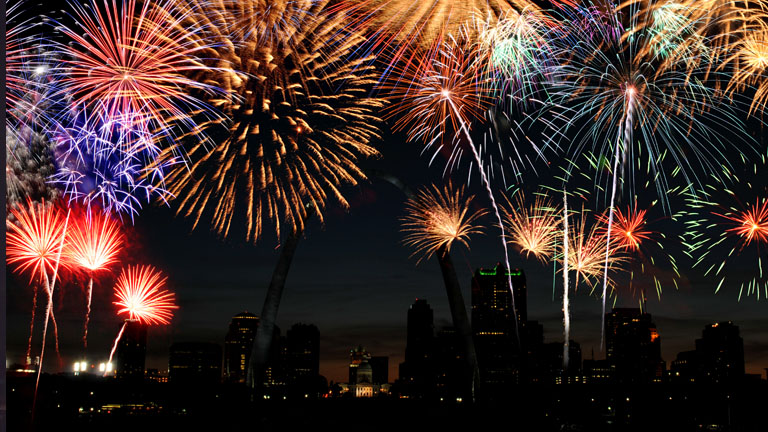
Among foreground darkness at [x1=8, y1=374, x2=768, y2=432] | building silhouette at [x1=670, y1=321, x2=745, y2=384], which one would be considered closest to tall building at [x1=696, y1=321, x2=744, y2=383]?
building silhouette at [x1=670, y1=321, x2=745, y2=384]

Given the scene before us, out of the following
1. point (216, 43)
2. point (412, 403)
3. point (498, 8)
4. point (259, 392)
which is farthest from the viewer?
point (259, 392)

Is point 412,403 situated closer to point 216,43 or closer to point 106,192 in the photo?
point 106,192

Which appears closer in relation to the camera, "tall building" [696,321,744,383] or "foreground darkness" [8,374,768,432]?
"foreground darkness" [8,374,768,432]

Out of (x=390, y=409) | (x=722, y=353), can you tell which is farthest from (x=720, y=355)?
(x=390, y=409)

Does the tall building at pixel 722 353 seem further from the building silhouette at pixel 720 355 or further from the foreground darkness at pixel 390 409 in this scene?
the foreground darkness at pixel 390 409

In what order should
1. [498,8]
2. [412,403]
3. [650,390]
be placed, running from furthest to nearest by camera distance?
[650,390] < [412,403] < [498,8]

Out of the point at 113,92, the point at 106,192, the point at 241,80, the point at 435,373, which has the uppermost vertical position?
the point at 241,80

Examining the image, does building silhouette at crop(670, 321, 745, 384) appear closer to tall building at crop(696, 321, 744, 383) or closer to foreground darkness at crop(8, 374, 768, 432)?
tall building at crop(696, 321, 744, 383)

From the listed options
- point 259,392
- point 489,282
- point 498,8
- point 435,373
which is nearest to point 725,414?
point 259,392

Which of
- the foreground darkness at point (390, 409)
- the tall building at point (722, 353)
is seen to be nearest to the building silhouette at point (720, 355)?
the tall building at point (722, 353)
